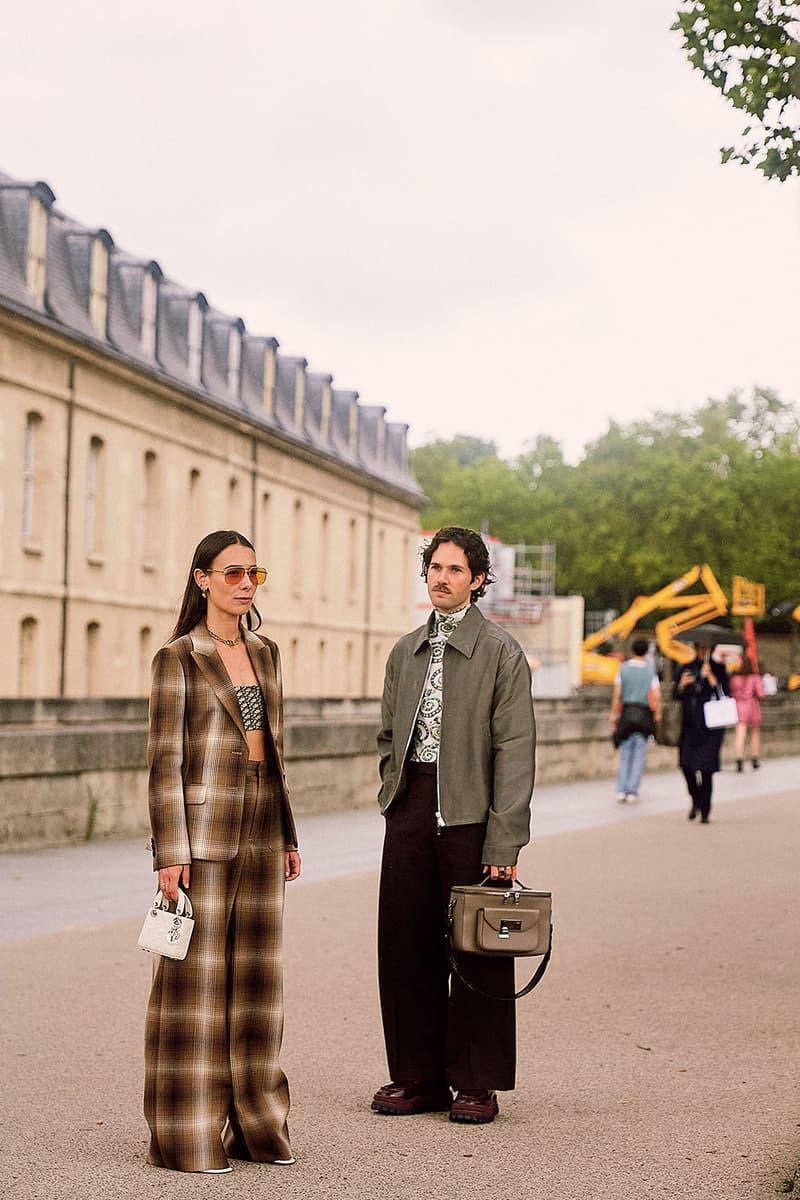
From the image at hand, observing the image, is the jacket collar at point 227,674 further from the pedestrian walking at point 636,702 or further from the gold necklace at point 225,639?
the pedestrian walking at point 636,702

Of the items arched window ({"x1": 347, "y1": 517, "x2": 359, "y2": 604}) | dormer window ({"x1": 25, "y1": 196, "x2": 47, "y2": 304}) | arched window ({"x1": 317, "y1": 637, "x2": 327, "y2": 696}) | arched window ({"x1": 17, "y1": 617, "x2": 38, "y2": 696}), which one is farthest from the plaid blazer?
arched window ({"x1": 347, "y1": 517, "x2": 359, "y2": 604})

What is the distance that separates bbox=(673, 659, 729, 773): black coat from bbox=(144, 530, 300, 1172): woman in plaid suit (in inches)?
501

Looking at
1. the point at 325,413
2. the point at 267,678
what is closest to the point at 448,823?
the point at 267,678

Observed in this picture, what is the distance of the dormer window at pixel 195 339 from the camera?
5225cm

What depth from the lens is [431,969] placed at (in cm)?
619

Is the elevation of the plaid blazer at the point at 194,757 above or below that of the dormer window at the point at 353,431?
below

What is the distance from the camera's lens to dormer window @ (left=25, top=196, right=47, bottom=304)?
42.2m

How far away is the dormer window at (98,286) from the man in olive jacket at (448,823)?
1580 inches

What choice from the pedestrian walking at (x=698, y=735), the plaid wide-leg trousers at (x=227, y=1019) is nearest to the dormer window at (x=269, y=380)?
the pedestrian walking at (x=698, y=735)

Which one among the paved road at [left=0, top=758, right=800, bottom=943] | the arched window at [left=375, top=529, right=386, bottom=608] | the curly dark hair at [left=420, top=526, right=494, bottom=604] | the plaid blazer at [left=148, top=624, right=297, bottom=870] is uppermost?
the arched window at [left=375, top=529, right=386, bottom=608]

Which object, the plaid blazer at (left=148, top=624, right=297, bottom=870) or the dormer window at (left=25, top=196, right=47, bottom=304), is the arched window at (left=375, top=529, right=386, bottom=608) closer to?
the dormer window at (left=25, top=196, right=47, bottom=304)

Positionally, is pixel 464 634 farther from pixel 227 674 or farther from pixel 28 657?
pixel 28 657

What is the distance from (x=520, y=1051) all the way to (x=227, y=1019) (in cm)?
219

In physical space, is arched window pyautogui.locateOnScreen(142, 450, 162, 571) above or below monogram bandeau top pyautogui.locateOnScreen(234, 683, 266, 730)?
above
